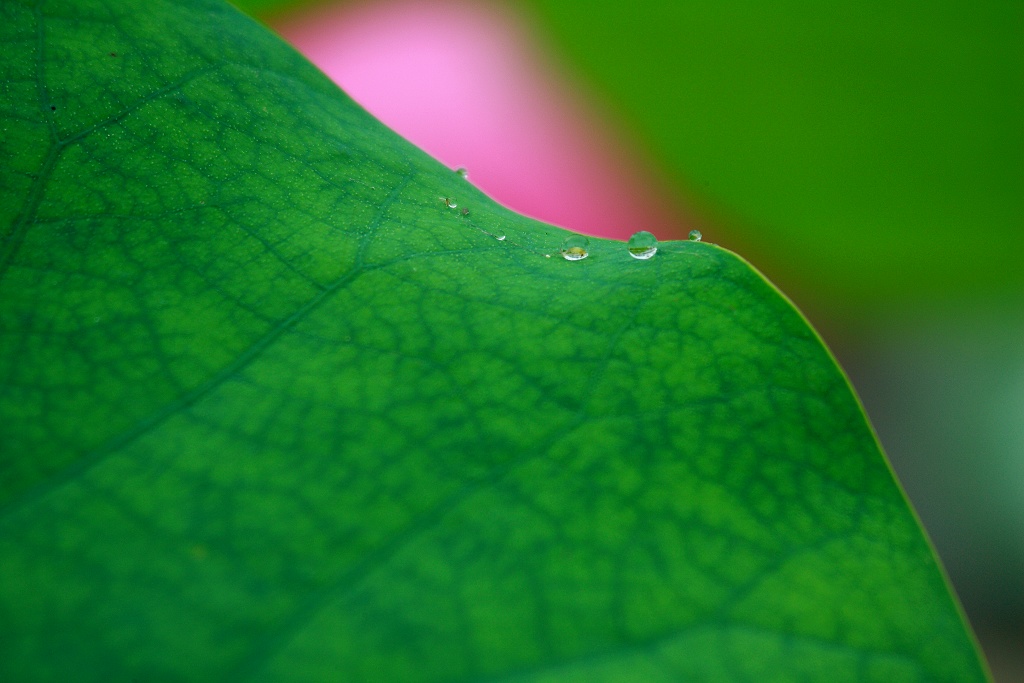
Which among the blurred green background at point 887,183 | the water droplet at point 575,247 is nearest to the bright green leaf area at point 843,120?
the blurred green background at point 887,183

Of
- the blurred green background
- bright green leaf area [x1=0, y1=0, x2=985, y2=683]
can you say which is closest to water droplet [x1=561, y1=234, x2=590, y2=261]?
bright green leaf area [x1=0, y1=0, x2=985, y2=683]

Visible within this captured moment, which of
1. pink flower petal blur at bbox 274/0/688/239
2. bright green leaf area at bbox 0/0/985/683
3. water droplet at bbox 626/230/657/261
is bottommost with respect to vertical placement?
bright green leaf area at bbox 0/0/985/683

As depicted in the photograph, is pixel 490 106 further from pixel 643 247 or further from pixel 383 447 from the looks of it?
pixel 383 447

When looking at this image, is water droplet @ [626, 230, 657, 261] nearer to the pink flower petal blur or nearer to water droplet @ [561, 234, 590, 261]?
water droplet @ [561, 234, 590, 261]

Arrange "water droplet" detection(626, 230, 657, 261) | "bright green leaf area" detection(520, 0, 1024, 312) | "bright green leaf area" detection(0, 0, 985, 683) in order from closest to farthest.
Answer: "bright green leaf area" detection(0, 0, 985, 683) → "water droplet" detection(626, 230, 657, 261) → "bright green leaf area" detection(520, 0, 1024, 312)

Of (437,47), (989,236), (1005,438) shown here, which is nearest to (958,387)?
(1005,438)

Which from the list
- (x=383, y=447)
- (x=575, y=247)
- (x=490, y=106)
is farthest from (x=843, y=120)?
(x=383, y=447)

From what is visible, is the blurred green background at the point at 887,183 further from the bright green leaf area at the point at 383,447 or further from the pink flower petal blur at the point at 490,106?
the bright green leaf area at the point at 383,447
